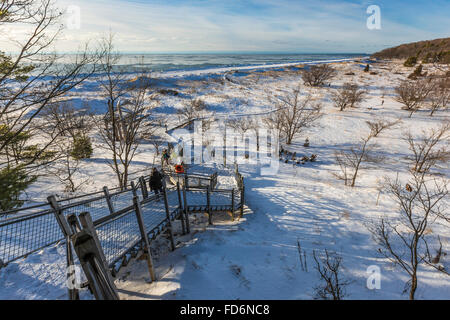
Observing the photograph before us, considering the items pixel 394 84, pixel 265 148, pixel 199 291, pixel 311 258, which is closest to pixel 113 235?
pixel 199 291

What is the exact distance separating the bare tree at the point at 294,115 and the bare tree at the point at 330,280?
1970 cm

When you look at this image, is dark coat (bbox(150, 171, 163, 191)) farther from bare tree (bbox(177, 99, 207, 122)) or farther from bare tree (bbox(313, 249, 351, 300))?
bare tree (bbox(177, 99, 207, 122))

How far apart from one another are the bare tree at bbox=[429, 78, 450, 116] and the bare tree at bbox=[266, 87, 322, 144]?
20831 millimetres

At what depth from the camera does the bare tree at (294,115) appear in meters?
27.2

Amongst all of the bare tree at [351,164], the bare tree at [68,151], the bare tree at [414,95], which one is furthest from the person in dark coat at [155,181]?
the bare tree at [414,95]

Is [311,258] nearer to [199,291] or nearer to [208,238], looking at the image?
[208,238]

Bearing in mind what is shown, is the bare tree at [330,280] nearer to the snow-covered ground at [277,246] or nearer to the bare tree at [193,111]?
the snow-covered ground at [277,246]

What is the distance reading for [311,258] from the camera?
8570mm

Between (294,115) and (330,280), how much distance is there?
22144 mm

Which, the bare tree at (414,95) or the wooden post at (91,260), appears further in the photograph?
A: the bare tree at (414,95)

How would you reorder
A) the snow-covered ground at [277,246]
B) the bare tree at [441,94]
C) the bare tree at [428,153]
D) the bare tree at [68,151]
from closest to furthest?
the snow-covered ground at [277,246]
the bare tree at [68,151]
the bare tree at [428,153]
the bare tree at [441,94]

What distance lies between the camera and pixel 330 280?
20.0 feet

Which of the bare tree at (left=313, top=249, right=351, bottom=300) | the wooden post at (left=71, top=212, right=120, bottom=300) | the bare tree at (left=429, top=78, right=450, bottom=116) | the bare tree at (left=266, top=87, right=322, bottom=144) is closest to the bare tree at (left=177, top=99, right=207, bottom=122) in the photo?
the bare tree at (left=266, top=87, right=322, bottom=144)

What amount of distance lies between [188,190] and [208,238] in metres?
3.31
